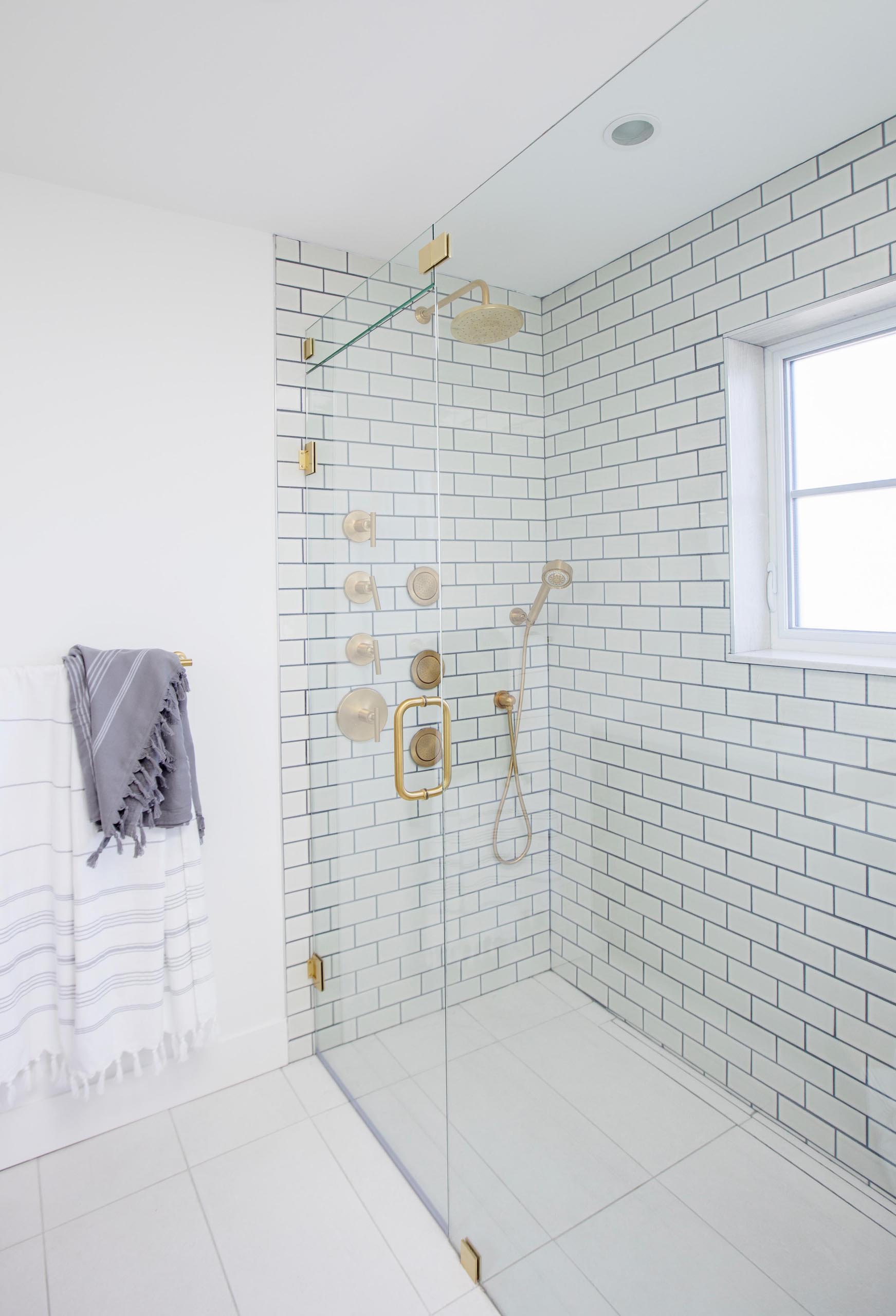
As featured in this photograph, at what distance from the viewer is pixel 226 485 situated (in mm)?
2090

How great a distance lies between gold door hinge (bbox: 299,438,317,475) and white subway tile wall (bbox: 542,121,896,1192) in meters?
1.05

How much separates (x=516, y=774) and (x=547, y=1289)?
0.93 m

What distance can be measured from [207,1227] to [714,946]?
4.86 ft

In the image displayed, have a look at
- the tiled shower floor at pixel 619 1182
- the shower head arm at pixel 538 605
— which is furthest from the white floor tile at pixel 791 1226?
the shower head arm at pixel 538 605

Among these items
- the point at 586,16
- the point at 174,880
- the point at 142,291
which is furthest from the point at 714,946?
the point at 142,291

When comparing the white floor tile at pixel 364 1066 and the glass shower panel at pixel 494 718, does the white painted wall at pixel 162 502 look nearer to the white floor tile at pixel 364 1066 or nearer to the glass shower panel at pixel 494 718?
the white floor tile at pixel 364 1066

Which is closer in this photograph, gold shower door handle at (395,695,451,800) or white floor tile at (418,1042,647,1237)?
white floor tile at (418,1042,647,1237)

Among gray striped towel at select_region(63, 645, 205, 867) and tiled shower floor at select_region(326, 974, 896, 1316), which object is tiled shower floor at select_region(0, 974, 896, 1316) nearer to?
tiled shower floor at select_region(326, 974, 896, 1316)

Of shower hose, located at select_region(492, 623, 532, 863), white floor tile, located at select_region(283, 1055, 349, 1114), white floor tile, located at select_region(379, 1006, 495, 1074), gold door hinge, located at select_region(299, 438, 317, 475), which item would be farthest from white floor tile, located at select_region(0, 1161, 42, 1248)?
gold door hinge, located at select_region(299, 438, 317, 475)

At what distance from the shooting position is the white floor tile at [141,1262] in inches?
58.8

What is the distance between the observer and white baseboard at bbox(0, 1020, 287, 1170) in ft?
6.20

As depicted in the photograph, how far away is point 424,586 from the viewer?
1.52 metres

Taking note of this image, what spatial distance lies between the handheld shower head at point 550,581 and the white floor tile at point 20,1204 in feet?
6.13

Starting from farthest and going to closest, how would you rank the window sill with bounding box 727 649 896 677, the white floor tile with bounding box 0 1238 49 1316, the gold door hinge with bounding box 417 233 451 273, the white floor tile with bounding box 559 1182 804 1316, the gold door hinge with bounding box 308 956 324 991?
1. the gold door hinge with bounding box 308 956 324 991
2. the white floor tile with bounding box 0 1238 49 1316
3. the gold door hinge with bounding box 417 233 451 273
4. the white floor tile with bounding box 559 1182 804 1316
5. the window sill with bounding box 727 649 896 677
